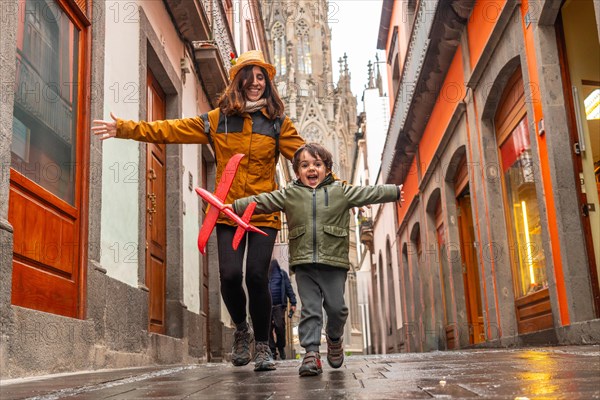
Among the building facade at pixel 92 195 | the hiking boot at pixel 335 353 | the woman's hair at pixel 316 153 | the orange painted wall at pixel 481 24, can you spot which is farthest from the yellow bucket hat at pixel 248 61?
the orange painted wall at pixel 481 24

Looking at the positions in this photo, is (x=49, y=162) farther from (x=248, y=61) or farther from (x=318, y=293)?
(x=318, y=293)

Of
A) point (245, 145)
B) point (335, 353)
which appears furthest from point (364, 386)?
point (245, 145)

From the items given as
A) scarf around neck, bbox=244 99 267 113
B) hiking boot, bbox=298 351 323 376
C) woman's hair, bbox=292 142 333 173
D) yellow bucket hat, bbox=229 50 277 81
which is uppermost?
yellow bucket hat, bbox=229 50 277 81

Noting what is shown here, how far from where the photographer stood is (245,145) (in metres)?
5.27

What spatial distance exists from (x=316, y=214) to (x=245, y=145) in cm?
88

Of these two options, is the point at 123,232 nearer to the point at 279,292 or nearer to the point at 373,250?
the point at 279,292

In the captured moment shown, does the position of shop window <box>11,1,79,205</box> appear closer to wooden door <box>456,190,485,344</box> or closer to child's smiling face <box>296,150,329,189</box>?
child's smiling face <box>296,150,329,189</box>

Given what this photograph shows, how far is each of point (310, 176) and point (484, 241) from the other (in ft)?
22.5

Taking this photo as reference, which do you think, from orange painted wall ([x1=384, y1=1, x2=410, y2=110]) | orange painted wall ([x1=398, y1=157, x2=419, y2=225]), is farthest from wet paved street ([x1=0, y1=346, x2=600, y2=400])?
orange painted wall ([x1=398, y1=157, x2=419, y2=225])

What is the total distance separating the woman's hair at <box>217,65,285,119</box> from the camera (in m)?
5.25

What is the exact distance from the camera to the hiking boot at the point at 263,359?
4.99m

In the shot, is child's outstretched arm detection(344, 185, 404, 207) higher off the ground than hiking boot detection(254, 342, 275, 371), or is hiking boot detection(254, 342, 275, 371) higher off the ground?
child's outstretched arm detection(344, 185, 404, 207)

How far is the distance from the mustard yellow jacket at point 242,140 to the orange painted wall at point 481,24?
191 inches

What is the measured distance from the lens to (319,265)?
469 cm
